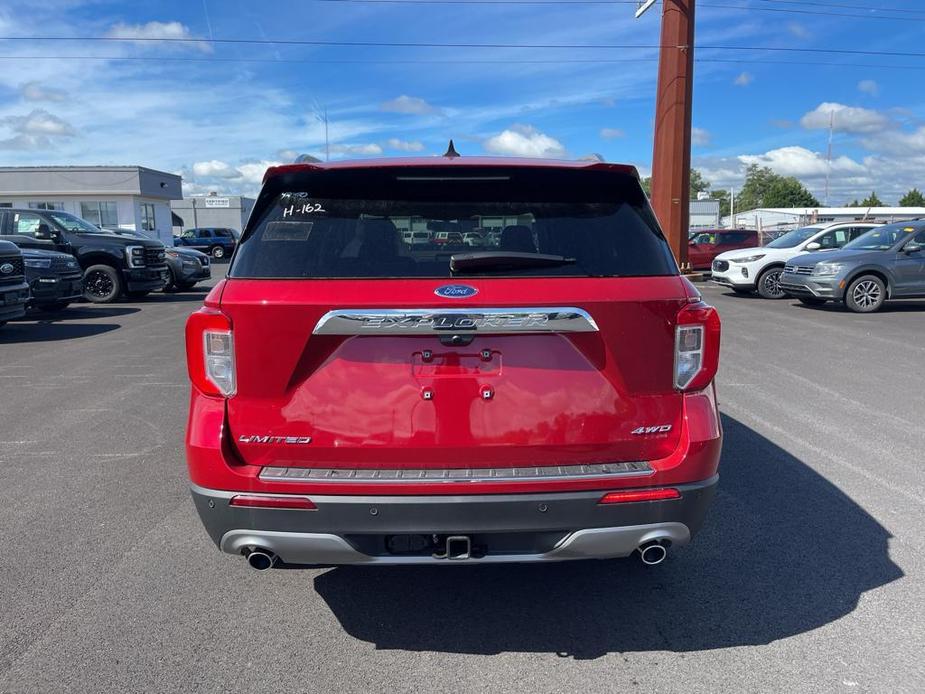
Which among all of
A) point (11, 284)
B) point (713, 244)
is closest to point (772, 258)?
point (713, 244)

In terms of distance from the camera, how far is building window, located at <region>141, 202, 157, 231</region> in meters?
43.8

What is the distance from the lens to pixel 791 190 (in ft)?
398

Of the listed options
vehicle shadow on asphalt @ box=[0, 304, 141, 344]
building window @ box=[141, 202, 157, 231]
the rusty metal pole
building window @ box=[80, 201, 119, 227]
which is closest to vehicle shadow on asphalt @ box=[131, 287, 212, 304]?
vehicle shadow on asphalt @ box=[0, 304, 141, 344]

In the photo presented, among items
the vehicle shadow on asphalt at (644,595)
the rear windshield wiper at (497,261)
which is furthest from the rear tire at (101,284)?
the rear windshield wiper at (497,261)

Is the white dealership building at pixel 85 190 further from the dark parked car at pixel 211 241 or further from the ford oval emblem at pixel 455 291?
the ford oval emblem at pixel 455 291

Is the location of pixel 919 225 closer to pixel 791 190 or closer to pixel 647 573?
pixel 647 573

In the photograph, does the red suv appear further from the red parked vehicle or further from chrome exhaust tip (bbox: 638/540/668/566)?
the red parked vehicle

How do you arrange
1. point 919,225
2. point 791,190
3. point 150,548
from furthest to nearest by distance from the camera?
point 791,190 → point 919,225 → point 150,548

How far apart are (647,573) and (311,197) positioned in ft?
7.99

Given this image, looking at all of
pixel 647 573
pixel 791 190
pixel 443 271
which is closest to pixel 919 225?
pixel 647 573

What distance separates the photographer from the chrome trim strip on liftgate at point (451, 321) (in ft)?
8.46

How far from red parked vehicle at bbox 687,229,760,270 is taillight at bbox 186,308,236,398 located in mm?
23582

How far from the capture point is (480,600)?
336 cm

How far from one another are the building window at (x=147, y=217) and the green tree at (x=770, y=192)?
10556cm
